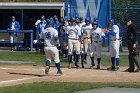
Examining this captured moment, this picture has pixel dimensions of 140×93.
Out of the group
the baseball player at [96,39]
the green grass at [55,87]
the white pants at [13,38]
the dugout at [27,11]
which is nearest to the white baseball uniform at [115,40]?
the baseball player at [96,39]

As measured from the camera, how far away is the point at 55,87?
1363 centimetres

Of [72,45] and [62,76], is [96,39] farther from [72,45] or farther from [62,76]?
[62,76]

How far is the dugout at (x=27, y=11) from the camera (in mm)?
31172

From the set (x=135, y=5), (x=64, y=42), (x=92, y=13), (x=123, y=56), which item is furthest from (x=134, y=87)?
(x=135, y=5)

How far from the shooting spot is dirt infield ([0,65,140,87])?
50.0ft

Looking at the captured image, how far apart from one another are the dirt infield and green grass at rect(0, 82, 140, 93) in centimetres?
76

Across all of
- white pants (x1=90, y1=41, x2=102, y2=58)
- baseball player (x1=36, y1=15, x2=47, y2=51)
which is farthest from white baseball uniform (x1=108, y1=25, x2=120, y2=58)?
baseball player (x1=36, y1=15, x2=47, y2=51)

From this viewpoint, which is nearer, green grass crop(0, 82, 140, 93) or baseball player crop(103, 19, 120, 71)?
green grass crop(0, 82, 140, 93)

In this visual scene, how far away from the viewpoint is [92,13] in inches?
1056

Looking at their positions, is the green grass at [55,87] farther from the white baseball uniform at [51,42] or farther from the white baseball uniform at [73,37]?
the white baseball uniform at [73,37]

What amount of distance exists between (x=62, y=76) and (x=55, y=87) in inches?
96.1

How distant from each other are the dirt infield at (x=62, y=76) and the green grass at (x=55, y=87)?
2.49ft

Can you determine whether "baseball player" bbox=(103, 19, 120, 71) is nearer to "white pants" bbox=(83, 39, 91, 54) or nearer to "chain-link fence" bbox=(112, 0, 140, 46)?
"white pants" bbox=(83, 39, 91, 54)

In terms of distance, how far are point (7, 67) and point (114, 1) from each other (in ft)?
45.9
